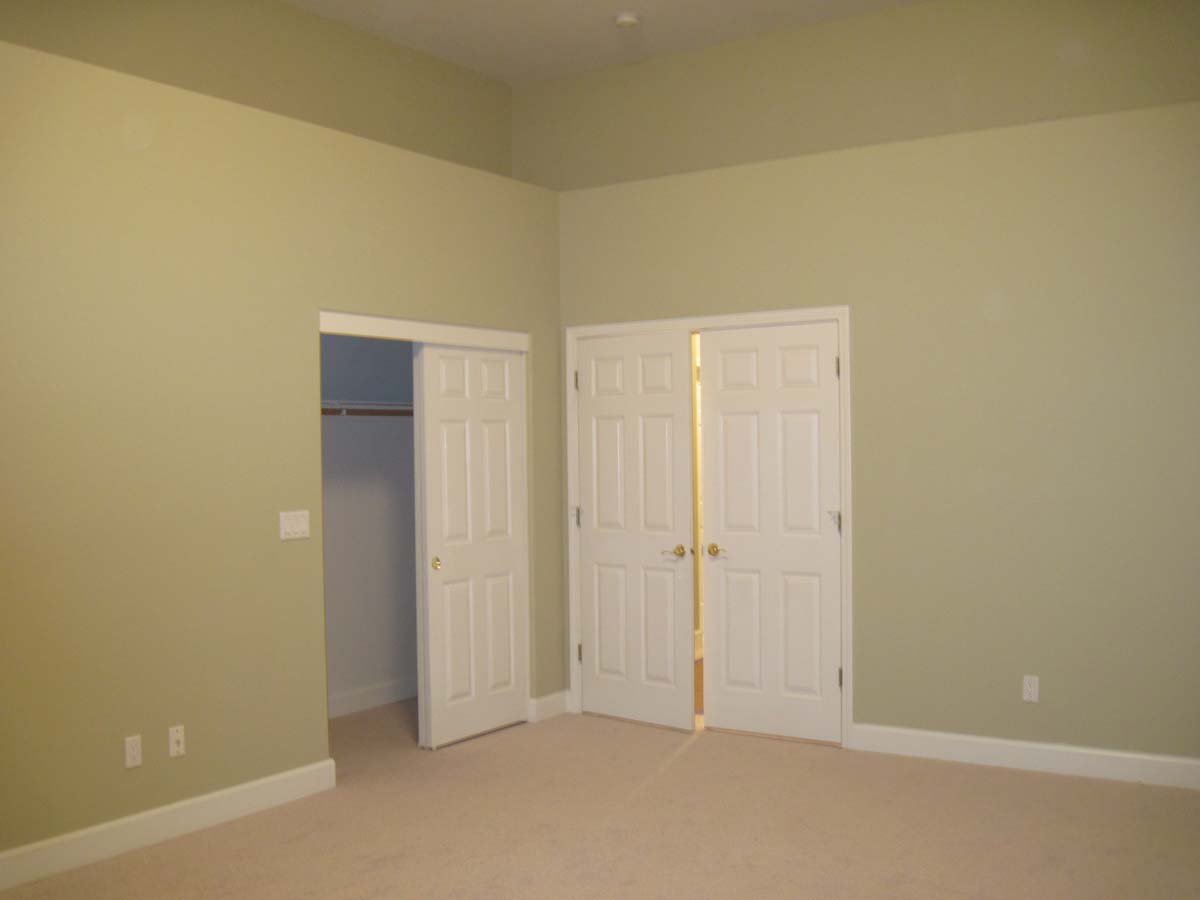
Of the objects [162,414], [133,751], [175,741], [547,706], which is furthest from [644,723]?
[162,414]

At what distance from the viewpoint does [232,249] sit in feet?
14.9

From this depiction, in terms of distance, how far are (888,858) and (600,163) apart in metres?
4.48

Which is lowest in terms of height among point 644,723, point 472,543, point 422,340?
point 644,723

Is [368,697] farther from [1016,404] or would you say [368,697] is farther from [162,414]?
[1016,404]

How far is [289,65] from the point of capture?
18.7 feet

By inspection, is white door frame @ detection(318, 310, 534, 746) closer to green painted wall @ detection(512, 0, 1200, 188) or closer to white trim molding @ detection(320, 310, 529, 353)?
white trim molding @ detection(320, 310, 529, 353)

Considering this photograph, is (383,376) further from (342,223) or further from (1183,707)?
(1183,707)

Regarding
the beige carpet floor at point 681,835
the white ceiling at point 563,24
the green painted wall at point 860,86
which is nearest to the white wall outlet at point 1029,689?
the beige carpet floor at point 681,835

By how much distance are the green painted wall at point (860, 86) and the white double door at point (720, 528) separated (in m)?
1.31

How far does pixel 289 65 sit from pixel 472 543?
9.08 ft

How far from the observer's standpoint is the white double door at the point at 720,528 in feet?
17.9

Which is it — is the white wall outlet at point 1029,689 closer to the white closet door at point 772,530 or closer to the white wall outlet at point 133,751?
the white closet door at point 772,530

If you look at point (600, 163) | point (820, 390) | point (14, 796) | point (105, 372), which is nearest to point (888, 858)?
point (820, 390)

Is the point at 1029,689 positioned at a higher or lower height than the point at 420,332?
lower
